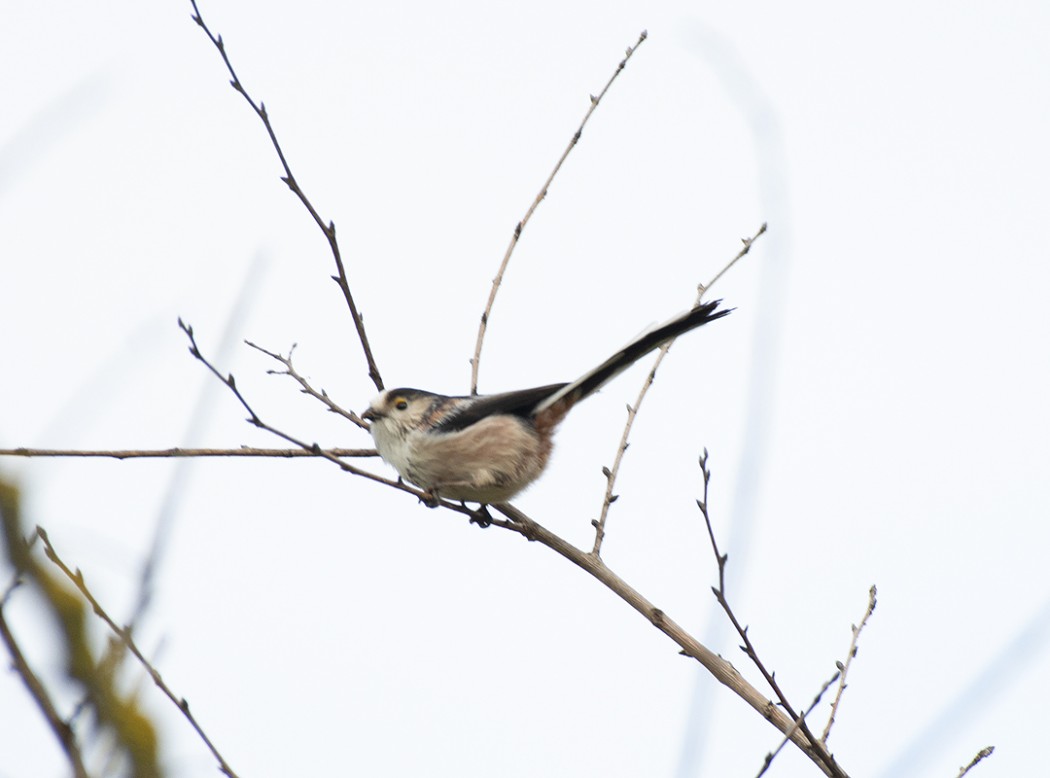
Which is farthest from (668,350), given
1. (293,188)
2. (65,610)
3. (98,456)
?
(65,610)

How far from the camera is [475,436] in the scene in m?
5.51

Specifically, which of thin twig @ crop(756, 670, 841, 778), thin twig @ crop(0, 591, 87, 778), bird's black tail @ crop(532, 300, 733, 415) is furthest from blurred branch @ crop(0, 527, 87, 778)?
bird's black tail @ crop(532, 300, 733, 415)

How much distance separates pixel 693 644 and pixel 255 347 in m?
2.48

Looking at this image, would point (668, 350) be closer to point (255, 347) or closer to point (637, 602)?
point (637, 602)

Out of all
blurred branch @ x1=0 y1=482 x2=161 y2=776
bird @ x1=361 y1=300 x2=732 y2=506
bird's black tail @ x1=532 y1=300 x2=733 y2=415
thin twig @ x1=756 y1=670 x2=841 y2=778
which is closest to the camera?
blurred branch @ x1=0 y1=482 x2=161 y2=776

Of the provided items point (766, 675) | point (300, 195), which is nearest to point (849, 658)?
point (766, 675)

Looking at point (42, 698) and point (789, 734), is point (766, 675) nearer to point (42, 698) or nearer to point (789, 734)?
point (789, 734)

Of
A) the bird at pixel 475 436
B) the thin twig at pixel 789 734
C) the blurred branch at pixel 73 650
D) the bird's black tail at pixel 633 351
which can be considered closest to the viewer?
the blurred branch at pixel 73 650

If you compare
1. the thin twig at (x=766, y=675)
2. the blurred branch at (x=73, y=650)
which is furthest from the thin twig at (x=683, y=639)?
the blurred branch at (x=73, y=650)

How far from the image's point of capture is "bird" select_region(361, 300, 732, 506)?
5.42m

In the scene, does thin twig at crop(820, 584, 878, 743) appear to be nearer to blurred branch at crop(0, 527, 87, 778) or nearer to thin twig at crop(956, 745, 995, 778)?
thin twig at crop(956, 745, 995, 778)

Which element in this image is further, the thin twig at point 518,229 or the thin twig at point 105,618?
the thin twig at point 518,229

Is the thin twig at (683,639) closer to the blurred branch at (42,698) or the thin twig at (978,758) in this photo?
the thin twig at (978,758)

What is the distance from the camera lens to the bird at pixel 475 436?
5418 mm
